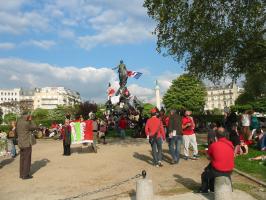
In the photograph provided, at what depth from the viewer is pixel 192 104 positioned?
9344 centimetres

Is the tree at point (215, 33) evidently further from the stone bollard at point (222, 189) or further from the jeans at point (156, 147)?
the stone bollard at point (222, 189)

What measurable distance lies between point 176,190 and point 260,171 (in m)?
3.66

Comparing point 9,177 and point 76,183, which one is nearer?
point 76,183

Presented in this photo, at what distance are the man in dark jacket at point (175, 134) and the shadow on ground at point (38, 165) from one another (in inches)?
195

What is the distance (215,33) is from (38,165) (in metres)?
10.8

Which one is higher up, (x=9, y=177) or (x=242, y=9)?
(x=242, y=9)

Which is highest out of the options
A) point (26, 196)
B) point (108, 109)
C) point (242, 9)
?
point (242, 9)

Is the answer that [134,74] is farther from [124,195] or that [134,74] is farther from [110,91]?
[124,195]

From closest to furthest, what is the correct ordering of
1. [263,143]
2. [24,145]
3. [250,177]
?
[250,177] → [24,145] → [263,143]

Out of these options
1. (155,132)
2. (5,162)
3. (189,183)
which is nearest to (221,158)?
(189,183)

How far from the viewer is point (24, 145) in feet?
45.3

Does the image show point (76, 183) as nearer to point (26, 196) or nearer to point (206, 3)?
point (26, 196)

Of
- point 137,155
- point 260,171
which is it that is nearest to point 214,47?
point 137,155

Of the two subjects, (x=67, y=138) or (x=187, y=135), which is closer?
(x=187, y=135)
